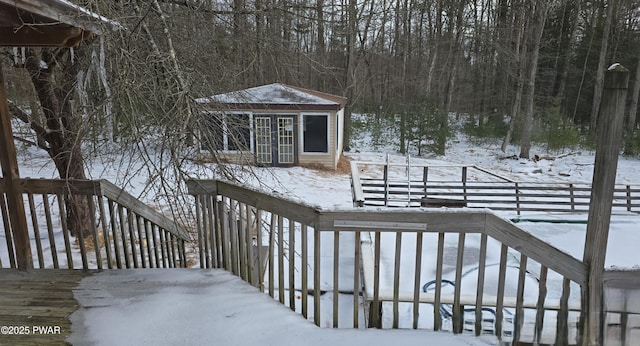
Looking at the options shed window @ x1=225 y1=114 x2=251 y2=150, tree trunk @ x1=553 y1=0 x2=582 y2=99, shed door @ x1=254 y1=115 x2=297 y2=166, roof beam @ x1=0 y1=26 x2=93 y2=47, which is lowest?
shed door @ x1=254 y1=115 x2=297 y2=166

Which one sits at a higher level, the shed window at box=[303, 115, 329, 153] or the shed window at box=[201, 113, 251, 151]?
the shed window at box=[201, 113, 251, 151]

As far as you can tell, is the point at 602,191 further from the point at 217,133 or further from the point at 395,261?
the point at 217,133

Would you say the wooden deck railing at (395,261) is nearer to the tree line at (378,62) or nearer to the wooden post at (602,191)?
the wooden post at (602,191)

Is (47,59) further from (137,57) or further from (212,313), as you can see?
(212,313)

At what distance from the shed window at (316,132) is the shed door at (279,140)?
1.39 ft

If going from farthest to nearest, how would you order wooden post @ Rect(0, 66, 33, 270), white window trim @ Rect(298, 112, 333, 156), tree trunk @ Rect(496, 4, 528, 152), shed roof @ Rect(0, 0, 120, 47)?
tree trunk @ Rect(496, 4, 528, 152), white window trim @ Rect(298, 112, 333, 156), wooden post @ Rect(0, 66, 33, 270), shed roof @ Rect(0, 0, 120, 47)

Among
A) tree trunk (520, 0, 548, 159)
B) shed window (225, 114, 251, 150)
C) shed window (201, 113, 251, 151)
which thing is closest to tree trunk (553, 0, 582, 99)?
tree trunk (520, 0, 548, 159)

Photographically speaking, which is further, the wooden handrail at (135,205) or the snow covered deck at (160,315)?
the wooden handrail at (135,205)

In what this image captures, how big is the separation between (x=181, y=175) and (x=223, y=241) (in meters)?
0.59

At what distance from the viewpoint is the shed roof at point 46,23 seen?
2.55 metres

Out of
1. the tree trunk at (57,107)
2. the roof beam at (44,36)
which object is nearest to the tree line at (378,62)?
the tree trunk at (57,107)

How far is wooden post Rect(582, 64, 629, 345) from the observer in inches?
78.7

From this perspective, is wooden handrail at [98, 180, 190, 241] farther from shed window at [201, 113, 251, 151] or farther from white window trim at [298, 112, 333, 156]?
white window trim at [298, 112, 333, 156]

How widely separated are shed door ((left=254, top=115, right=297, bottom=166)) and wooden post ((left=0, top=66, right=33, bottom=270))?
10.4m
